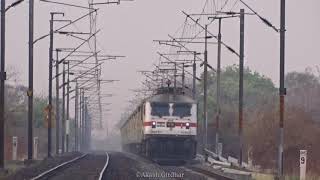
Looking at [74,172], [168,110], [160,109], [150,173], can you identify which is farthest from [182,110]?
[150,173]

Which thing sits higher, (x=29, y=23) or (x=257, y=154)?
(x=29, y=23)

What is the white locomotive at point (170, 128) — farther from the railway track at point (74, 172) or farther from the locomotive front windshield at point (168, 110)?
the railway track at point (74, 172)

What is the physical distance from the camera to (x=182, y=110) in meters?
50.4

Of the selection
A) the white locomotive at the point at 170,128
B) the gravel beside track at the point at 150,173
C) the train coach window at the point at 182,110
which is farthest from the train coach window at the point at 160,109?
the gravel beside track at the point at 150,173

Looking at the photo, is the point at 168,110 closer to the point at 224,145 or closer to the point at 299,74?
the point at 224,145

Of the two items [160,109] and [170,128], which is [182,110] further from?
[170,128]

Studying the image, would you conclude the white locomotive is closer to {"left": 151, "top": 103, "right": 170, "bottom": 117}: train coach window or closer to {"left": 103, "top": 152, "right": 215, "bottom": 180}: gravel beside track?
{"left": 151, "top": 103, "right": 170, "bottom": 117}: train coach window

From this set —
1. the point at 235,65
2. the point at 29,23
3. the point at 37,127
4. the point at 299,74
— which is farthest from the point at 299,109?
the point at 299,74

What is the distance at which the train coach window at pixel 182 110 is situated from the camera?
1976 inches

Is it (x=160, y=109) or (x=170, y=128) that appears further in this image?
(x=160, y=109)

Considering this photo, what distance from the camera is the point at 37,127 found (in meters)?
103

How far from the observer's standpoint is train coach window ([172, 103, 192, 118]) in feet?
165

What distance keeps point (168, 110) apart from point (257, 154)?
13.0 m

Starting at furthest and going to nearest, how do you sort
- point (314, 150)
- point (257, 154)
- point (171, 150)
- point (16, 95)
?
point (16, 95) → point (257, 154) → point (314, 150) → point (171, 150)
